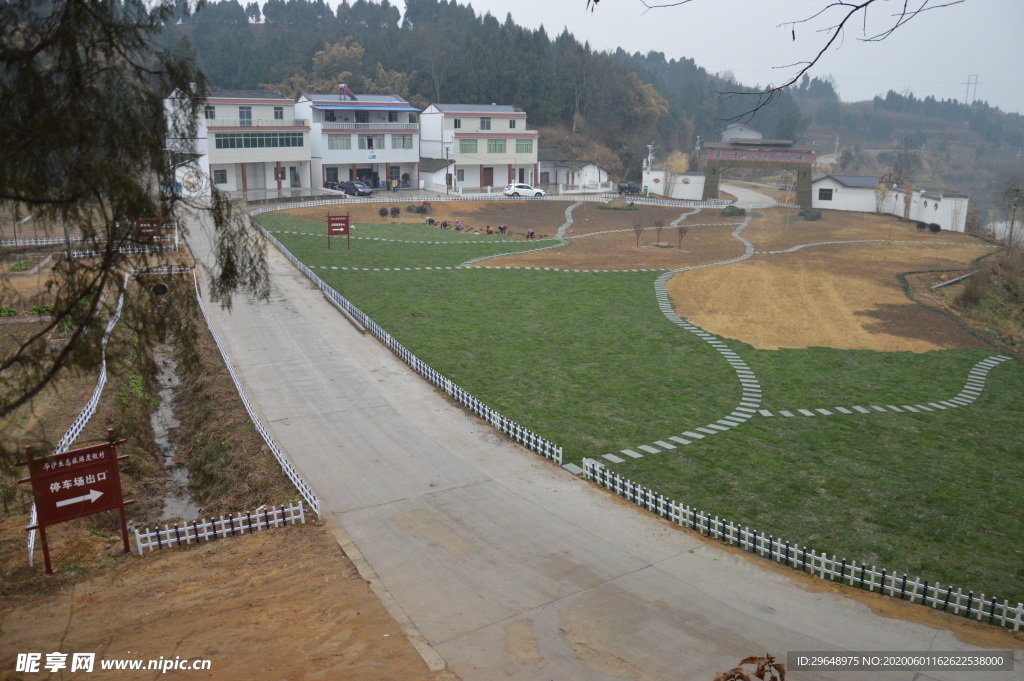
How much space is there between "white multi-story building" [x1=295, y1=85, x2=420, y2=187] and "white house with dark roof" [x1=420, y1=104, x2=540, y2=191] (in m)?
2.53

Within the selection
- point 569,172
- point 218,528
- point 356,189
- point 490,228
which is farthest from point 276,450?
point 569,172

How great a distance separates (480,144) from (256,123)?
2247 centimetres

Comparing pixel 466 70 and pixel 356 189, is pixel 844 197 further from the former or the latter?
pixel 466 70

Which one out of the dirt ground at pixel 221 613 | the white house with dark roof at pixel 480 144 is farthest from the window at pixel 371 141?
the dirt ground at pixel 221 613

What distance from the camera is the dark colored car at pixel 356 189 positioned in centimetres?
6775

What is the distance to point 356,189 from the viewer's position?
6856cm

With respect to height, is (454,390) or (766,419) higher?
(454,390)

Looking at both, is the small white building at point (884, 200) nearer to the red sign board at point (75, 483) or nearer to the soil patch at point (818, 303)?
the soil patch at point (818, 303)

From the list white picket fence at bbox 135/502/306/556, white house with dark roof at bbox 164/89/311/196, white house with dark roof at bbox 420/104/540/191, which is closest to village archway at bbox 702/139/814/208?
white house with dark roof at bbox 420/104/540/191

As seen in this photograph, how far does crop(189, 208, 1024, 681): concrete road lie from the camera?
34.7 ft

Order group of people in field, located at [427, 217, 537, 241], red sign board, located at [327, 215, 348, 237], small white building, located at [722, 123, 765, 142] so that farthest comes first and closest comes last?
small white building, located at [722, 123, 765, 142]
group of people in field, located at [427, 217, 537, 241]
red sign board, located at [327, 215, 348, 237]

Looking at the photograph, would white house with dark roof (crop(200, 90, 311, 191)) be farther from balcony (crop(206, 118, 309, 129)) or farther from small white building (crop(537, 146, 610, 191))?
small white building (crop(537, 146, 610, 191))

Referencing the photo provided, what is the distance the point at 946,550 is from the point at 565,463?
7672 mm

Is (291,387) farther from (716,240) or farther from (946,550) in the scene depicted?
(716,240)
